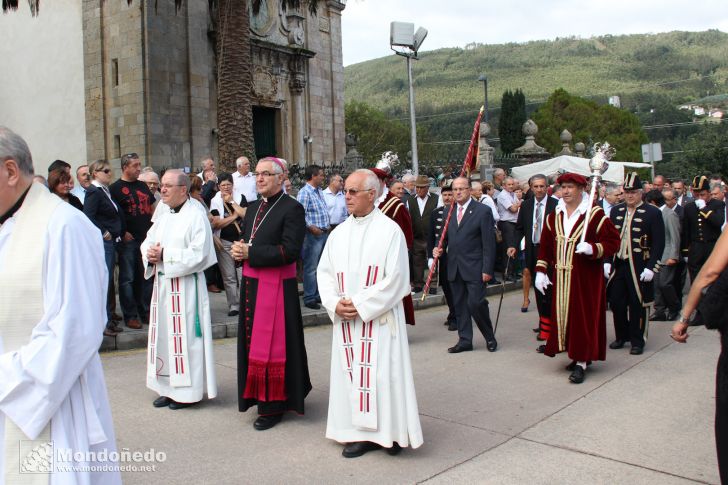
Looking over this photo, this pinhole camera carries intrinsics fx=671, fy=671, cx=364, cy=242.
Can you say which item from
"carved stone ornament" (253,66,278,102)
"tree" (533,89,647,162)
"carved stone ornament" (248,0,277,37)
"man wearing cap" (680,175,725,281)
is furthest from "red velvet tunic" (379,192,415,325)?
"tree" (533,89,647,162)

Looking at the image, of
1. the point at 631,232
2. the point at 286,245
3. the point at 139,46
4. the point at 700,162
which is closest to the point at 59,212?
the point at 286,245

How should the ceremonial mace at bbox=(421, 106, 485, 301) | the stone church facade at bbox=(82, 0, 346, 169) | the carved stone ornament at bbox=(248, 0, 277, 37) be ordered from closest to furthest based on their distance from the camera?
the ceremonial mace at bbox=(421, 106, 485, 301) → the stone church facade at bbox=(82, 0, 346, 169) → the carved stone ornament at bbox=(248, 0, 277, 37)

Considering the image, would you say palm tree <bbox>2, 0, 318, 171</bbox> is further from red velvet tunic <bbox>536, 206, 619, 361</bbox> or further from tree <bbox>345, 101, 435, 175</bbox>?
tree <bbox>345, 101, 435, 175</bbox>

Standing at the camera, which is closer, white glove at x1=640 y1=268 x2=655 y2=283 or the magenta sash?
the magenta sash

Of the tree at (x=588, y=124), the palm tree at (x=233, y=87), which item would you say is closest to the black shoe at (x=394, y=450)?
the palm tree at (x=233, y=87)

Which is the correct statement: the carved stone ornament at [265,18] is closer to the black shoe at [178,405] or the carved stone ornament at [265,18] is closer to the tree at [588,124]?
the black shoe at [178,405]

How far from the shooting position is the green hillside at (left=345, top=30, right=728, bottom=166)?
9094 centimetres

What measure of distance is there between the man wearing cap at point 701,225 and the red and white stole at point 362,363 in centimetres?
786

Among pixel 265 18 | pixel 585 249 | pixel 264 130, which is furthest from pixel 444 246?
pixel 265 18

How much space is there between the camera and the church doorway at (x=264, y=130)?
23234 mm

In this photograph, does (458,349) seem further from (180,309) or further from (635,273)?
(180,309)

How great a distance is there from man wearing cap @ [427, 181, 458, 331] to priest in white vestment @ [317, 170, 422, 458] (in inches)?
163

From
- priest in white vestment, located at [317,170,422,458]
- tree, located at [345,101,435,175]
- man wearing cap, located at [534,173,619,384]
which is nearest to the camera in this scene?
priest in white vestment, located at [317,170,422,458]

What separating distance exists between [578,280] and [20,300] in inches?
218
